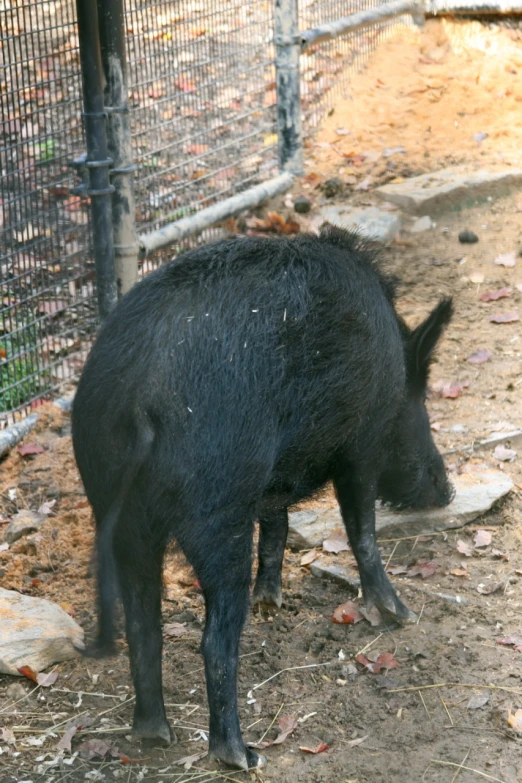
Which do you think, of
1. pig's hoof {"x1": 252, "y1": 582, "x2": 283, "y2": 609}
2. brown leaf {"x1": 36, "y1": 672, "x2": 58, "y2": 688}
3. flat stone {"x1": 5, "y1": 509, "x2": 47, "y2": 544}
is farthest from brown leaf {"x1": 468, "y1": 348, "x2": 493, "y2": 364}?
brown leaf {"x1": 36, "y1": 672, "x2": 58, "y2": 688}

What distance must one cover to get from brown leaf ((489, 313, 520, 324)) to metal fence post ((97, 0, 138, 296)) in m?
2.19

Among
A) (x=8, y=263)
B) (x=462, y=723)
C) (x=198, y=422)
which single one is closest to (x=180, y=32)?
(x=8, y=263)

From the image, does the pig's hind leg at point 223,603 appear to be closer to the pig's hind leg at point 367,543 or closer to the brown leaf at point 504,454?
the pig's hind leg at point 367,543

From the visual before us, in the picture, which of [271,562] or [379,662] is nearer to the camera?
[379,662]

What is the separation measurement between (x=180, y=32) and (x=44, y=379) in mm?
2497

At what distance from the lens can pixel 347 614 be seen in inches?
147

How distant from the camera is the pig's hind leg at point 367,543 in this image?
3.56 metres

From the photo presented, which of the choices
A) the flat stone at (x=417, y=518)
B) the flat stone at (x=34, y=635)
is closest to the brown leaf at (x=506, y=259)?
the flat stone at (x=417, y=518)

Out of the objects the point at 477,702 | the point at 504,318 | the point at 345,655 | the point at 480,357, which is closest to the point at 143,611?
the point at 345,655

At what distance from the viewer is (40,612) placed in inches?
140

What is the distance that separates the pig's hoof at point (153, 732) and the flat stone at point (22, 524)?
4.59 ft

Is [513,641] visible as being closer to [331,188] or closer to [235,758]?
[235,758]

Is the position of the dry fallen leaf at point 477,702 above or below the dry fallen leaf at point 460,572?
above

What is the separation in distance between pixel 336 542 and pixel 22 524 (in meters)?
1.37
